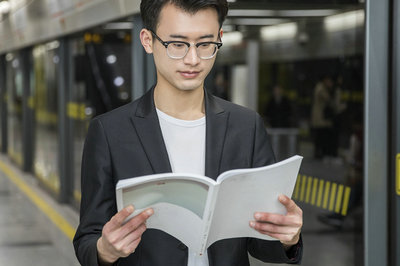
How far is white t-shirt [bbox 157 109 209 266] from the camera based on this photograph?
6.01ft

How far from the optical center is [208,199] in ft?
5.08

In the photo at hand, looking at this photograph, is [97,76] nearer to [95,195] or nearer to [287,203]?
[95,195]

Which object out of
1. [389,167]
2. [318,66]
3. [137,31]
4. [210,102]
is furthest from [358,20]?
[210,102]

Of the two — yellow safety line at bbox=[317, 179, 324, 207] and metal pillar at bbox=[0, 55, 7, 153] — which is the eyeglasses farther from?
metal pillar at bbox=[0, 55, 7, 153]

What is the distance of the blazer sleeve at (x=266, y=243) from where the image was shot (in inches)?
72.3

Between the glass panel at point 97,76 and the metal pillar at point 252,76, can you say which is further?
the metal pillar at point 252,76

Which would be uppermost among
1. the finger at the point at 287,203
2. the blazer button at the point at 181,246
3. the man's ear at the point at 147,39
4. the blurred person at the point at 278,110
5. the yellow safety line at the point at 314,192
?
the man's ear at the point at 147,39

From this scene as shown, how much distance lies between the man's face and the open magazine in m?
0.33

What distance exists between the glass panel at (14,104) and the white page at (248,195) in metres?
10.9

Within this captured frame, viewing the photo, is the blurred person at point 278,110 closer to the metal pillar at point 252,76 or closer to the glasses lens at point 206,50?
the metal pillar at point 252,76

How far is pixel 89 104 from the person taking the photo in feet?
24.6

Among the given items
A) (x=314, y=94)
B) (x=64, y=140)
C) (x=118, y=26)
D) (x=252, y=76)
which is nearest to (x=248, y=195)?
(x=118, y=26)

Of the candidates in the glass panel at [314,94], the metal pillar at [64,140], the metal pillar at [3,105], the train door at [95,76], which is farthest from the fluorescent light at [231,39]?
the metal pillar at [3,105]

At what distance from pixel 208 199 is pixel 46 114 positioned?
910 centimetres
